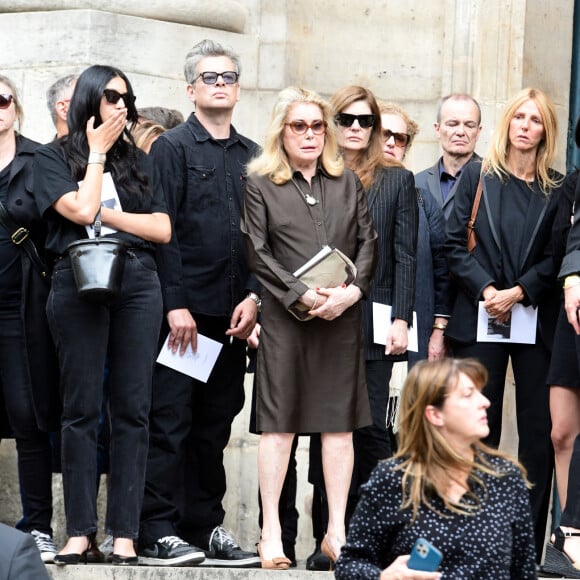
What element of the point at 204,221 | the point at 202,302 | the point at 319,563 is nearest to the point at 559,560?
the point at 319,563

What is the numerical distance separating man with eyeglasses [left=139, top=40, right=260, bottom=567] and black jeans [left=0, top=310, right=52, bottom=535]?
1.50 ft

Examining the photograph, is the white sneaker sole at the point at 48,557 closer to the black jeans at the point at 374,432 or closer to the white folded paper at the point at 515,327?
the black jeans at the point at 374,432

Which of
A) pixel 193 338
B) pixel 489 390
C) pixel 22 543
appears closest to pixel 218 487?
pixel 193 338

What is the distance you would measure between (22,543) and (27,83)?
561cm

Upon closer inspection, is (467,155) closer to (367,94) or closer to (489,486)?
(367,94)

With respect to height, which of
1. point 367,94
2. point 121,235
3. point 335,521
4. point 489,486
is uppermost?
point 367,94

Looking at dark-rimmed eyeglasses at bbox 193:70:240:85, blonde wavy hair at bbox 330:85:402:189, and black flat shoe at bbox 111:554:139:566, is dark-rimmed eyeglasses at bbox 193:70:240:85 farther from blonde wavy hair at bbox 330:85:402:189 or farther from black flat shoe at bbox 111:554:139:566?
black flat shoe at bbox 111:554:139:566

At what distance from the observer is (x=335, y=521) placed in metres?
7.11

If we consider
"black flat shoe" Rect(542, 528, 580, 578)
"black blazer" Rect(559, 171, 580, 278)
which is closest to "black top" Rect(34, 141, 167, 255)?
"black blazer" Rect(559, 171, 580, 278)

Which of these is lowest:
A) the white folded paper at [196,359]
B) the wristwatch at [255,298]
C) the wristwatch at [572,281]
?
the white folded paper at [196,359]

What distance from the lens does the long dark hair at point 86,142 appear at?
7.15m

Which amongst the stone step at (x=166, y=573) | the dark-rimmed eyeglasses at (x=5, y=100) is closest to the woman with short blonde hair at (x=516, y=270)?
the stone step at (x=166, y=573)

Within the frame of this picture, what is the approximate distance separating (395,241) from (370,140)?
482 millimetres

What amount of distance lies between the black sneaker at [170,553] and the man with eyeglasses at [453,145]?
236 centimetres
